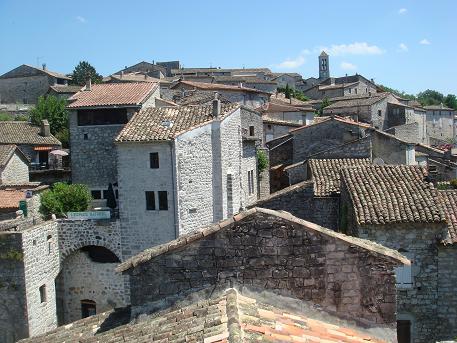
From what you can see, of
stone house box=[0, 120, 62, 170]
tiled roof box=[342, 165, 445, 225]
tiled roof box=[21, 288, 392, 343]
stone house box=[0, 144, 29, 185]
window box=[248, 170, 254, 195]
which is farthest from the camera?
stone house box=[0, 120, 62, 170]

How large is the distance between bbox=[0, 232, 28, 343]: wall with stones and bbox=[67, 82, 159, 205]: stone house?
883cm

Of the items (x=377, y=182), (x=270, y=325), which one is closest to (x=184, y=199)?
(x=377, y=182)

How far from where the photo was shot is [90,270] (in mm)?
26328

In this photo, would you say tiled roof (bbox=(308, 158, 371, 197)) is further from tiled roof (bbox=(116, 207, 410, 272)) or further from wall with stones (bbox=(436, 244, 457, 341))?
tiled roof (bbox=(116, 207, 410, 272))

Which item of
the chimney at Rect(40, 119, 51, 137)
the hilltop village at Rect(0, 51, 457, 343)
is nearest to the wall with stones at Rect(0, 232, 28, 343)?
the hilltop village at Rect(0, 51, 457, 343)

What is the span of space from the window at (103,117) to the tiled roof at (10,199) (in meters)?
5.36

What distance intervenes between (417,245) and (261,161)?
1809 centimetres

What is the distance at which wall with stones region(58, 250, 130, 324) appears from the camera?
26062 millimetres

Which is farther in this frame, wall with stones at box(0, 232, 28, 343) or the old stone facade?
wall with stones at box(0, 232, 28, 343)

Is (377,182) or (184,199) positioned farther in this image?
(184,199)

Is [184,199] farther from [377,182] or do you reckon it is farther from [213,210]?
[377,182]

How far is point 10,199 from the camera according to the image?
2989 centimetres

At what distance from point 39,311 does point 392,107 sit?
49639 millimetres

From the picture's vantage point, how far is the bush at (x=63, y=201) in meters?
27.1
